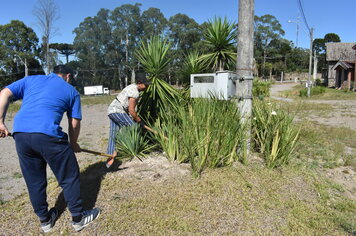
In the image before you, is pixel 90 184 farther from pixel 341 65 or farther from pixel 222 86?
pixel 341 65

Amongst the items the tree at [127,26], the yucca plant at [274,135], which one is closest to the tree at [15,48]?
the tree at [127,26]

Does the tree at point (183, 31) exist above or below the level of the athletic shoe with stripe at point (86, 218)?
above

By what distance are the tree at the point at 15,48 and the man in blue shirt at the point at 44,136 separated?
155ft

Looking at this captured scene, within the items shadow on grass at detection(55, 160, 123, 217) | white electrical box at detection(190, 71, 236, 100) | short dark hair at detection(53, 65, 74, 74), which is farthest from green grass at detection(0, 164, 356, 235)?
short dark hair at detection(53, 65, 74, 74)

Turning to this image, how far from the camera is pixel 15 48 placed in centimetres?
4431

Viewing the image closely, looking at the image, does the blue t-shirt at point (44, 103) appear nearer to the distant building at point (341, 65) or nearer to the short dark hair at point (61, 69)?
the short dark hair at point (61, 69)

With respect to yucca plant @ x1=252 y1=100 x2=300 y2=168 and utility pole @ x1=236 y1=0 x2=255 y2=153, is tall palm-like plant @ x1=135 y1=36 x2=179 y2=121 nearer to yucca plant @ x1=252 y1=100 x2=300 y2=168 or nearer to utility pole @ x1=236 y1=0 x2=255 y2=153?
utility pole @ x1=236 y1=0 x2=255 y2=153

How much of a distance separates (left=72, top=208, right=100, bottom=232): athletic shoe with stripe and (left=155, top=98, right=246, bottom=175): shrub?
53.3 inches

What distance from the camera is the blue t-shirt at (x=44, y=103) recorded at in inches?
96.8

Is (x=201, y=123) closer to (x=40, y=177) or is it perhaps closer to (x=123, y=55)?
(x=40, y=177)

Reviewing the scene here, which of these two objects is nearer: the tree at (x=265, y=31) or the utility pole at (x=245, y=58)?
the utility pole at (x=245, y=58)

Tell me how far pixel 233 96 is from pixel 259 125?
0.77m

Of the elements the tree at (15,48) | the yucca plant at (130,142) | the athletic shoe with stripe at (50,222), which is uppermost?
the tree at (15,48)

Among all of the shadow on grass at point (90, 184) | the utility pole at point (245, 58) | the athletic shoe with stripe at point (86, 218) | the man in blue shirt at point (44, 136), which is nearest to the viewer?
the man in blue shirt at point (44, 136)
